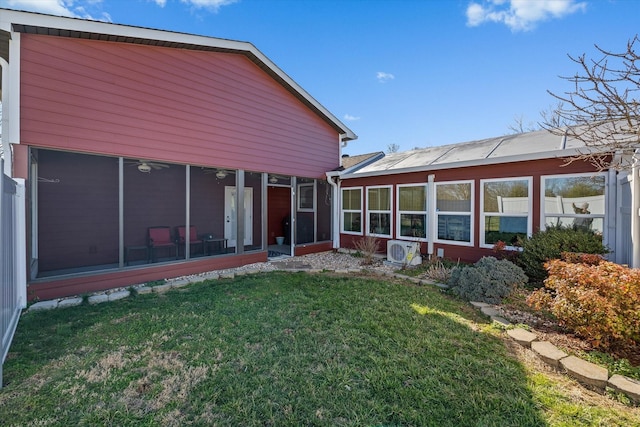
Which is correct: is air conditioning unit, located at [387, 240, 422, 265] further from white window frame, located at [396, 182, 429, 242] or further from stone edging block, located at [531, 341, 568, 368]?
stone edging block, located at [531, 341, 568, 368]

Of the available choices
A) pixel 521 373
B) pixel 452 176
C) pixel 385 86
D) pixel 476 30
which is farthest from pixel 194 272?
pixel 385 86

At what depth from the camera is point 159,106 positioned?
623cm

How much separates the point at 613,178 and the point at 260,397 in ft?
22.7

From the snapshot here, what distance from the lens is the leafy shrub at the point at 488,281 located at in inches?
187

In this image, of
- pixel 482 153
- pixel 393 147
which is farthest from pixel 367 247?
pixel 393 147

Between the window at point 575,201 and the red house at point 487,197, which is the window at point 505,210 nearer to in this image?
the red house at point 487,197

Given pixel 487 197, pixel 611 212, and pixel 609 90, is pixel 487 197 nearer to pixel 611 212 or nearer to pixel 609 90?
pixel 611 212

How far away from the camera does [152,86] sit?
6.14m

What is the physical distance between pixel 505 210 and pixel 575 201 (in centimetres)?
122

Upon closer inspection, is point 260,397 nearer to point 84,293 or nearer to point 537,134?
point 84,293

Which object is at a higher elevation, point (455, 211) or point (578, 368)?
point (455, 211)

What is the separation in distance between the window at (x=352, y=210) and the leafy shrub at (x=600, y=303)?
6.35m

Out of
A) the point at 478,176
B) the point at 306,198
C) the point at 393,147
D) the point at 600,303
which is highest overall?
the point at 393,147

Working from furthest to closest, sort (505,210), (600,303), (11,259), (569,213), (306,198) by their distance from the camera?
(306,198) < (505,210) < (569,213) < (11,259) < (600,303)
